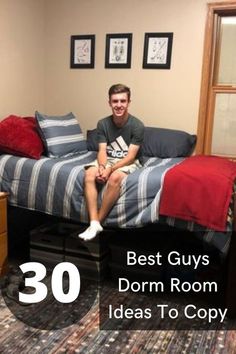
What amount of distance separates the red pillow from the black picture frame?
4.23 feet

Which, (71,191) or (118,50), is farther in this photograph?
(118,50)

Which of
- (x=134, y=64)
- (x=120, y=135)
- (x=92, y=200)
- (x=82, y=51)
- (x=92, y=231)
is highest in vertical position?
(x=82, y=51)

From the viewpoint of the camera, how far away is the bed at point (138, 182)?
6.77 feet

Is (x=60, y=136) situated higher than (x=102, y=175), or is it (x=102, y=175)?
(x=60, y=136)

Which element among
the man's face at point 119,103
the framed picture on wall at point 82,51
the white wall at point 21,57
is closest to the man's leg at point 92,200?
the man's face at point 119,103

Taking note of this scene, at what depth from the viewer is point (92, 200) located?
2.31 meters

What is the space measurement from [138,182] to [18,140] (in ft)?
3.26

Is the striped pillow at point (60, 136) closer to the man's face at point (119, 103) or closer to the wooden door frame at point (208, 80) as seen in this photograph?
the man's face at point (119, 103)

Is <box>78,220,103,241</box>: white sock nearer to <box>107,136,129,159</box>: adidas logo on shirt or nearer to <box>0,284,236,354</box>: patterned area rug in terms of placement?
<box>0,284,236,354</box>: patterned area rug

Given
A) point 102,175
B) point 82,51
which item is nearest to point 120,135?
point 102,175

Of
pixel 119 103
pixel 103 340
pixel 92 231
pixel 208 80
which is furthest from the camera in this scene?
pixel 208 80

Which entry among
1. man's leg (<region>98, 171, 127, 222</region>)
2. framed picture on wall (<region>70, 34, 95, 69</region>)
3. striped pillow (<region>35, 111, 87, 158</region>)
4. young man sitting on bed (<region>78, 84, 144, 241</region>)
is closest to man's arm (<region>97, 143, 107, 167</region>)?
A: young man sitting on bed (<region>78, 84, 144, 241</region>)

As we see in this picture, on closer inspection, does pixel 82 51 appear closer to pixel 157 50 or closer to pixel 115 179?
pixel 157 50

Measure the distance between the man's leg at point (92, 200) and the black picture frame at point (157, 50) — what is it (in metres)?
1.42
